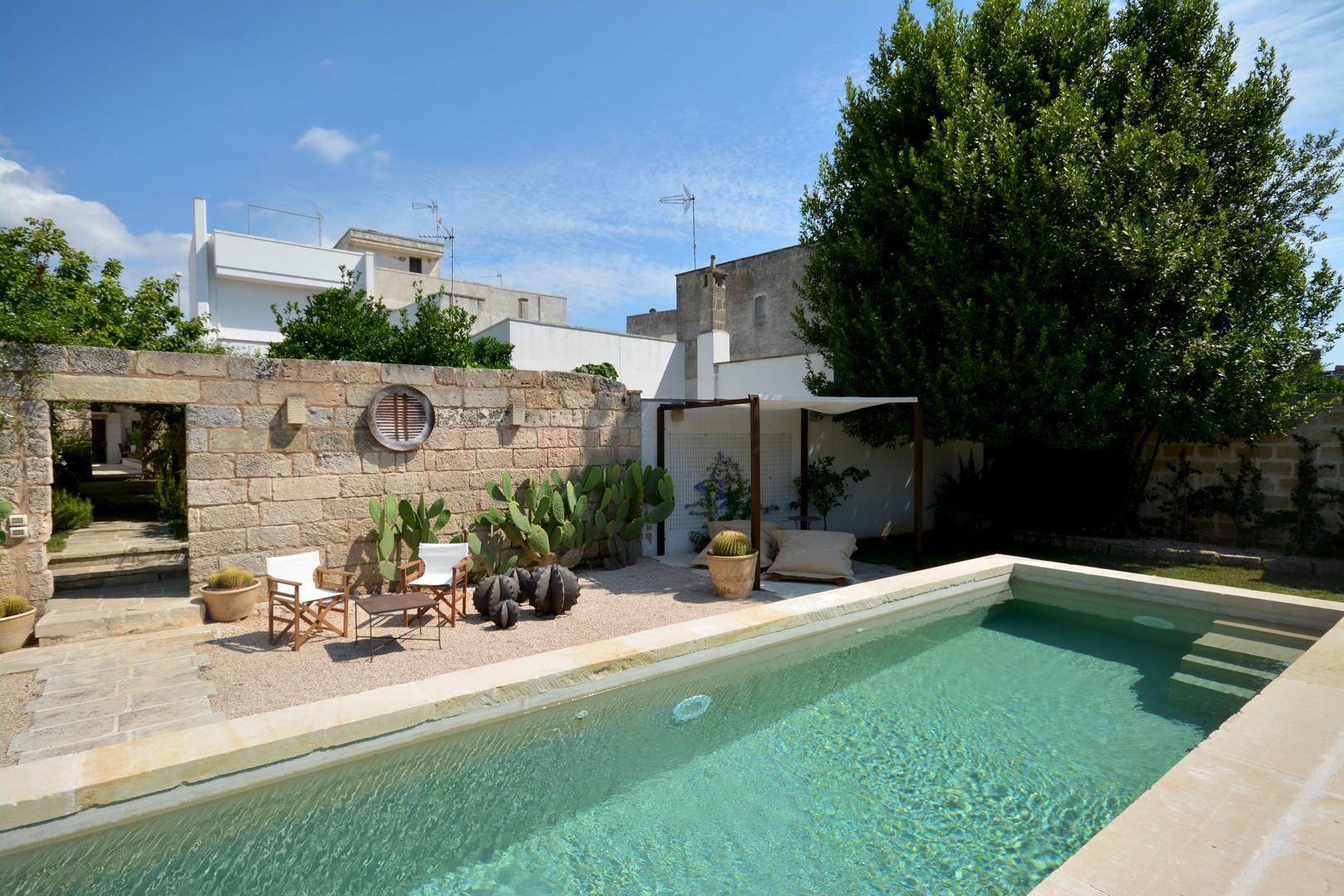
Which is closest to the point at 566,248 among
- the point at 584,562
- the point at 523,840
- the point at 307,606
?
the point at 584,562

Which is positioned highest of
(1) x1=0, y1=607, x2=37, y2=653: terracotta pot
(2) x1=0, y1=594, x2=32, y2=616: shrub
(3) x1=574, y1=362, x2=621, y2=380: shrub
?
(3) x1=574, y1=362, x2=621, y2=380: shrub

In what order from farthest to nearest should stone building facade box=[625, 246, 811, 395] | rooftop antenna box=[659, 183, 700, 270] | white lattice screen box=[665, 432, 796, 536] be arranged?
1. rooftop antenna box=[659, 183, 700, 270]
2. stone building facade box=[625, 246, 811, 395]
3. white lattice screen box=[665, 432, 796, 536]

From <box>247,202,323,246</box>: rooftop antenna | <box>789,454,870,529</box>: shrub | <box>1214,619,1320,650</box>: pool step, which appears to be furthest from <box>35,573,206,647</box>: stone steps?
<box>247,202,323,246</box>: rooftop antenna

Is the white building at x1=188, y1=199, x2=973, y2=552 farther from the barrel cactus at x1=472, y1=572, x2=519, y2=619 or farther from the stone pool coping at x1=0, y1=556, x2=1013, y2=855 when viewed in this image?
the stone pool coping at x1=0, y1=556, x2=1013, y2=855

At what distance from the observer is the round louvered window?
6.84 m

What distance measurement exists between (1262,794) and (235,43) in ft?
37.1

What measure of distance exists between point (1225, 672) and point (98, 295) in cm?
1606

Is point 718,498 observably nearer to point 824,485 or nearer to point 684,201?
point 824,485

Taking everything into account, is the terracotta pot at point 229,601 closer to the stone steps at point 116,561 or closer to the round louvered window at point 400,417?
the round louvered window at point 400,417

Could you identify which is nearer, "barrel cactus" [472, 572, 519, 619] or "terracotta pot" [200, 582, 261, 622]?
"terracotta pot" [200, 582, 261, 622]

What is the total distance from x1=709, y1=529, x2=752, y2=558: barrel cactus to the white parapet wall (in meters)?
10.3

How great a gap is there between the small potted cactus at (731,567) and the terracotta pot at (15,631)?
5.73 meters

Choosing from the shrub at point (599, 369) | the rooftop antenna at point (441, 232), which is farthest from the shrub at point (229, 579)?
the rooftop antenna at point (441, 232)

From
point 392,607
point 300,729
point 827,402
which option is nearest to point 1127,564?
point 827,402
